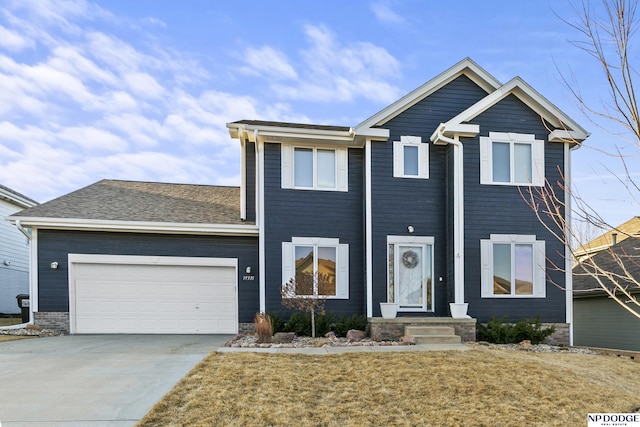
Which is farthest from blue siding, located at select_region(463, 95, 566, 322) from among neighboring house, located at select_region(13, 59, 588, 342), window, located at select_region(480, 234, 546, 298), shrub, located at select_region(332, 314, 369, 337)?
shrub, located at select_region(332, 314, 369, 337)

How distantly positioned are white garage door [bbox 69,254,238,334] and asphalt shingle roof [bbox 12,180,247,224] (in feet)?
3.92

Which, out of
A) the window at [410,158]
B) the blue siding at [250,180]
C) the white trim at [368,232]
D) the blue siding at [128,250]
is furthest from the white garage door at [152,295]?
the window at [410,158]

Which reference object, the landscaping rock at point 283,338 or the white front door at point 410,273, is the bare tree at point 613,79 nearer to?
the landscaping rock at point 283,338

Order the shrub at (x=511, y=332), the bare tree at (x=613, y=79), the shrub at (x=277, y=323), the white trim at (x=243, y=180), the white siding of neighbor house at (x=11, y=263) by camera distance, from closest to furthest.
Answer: the bare tree at (x=613, y=79) < the shrub at (x=511, y=332) < the shrub at (x=277, y=323) < the white trim at (x=243, y=180) < the white siding of neighbor house at (x=11, y=263)

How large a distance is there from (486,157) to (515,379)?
22.8 feet

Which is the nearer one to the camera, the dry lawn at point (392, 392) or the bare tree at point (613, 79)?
the bare tree at point (613, 79)

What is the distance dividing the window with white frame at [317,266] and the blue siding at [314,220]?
15cm

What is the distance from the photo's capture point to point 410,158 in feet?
38.5

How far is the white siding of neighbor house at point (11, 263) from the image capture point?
1661cm

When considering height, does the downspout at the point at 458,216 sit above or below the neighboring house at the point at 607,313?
above

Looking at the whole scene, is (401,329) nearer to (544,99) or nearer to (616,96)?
(544,99)

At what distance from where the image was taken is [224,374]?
605 centimetres

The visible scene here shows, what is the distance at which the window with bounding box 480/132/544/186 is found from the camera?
1143 centimetres

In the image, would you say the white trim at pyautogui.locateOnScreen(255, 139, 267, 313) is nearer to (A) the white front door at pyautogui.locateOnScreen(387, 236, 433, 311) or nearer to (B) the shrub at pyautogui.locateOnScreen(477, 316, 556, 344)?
(A) the white front door at pyautogui.locateOnScreen(387, 236, 433, 311)
